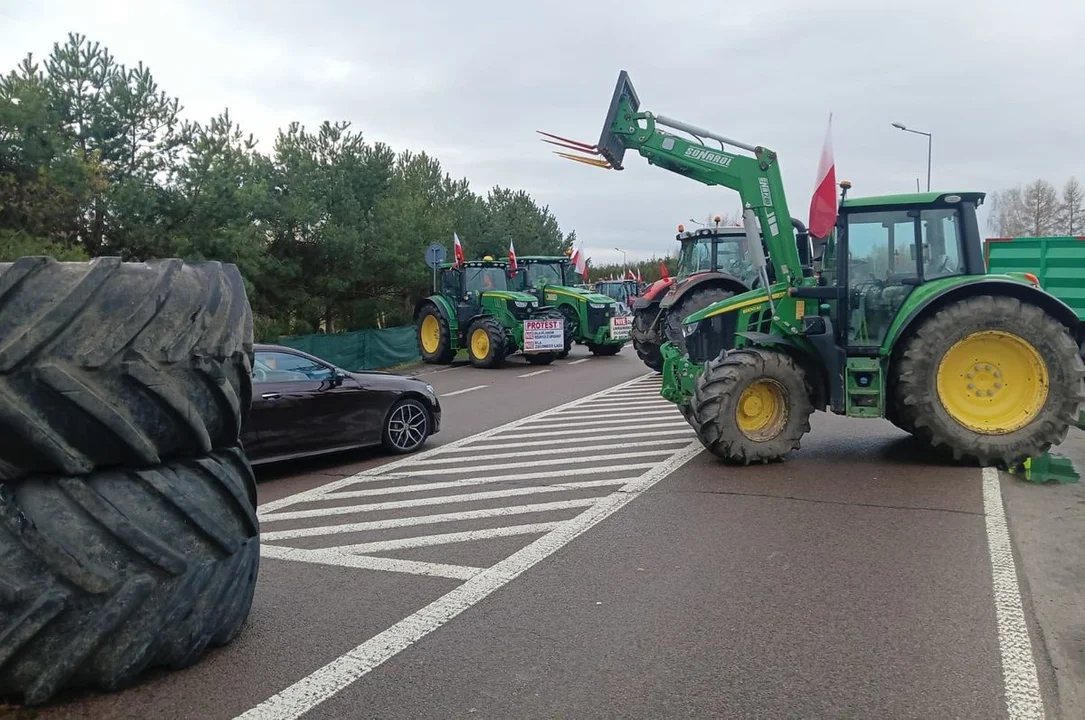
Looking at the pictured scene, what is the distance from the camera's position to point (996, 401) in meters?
8.29

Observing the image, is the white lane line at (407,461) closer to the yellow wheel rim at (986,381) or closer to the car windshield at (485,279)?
the yellow wheel rim at (986,381)

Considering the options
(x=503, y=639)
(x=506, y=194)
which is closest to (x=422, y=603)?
(x=503, y=639)

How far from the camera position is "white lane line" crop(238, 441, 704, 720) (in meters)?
3.73

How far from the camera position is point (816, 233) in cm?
819

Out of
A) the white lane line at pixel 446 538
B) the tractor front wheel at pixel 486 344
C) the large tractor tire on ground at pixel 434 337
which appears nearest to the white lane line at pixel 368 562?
the white lane line at pixel 446 538

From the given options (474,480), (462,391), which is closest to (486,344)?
(462,391)

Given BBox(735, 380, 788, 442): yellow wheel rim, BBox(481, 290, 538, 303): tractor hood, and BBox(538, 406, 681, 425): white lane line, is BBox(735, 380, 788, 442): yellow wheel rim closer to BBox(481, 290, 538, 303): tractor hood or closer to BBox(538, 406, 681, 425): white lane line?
BBox(538, 406, 681, 425): white lane line

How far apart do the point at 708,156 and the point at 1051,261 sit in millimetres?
8993

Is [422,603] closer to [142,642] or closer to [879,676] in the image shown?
[142,642]

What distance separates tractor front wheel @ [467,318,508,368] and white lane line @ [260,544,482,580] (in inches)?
573

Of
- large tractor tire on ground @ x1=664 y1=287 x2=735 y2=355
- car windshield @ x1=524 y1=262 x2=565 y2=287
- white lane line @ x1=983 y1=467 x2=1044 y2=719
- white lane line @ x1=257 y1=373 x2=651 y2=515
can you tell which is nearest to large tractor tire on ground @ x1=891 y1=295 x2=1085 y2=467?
white lane line @ x1=983 y1=467 x2=1044 y2=719

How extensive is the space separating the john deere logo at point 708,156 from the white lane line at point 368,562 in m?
5.30

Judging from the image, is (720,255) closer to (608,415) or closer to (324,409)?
(608,415)

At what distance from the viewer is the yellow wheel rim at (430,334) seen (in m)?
22.7
